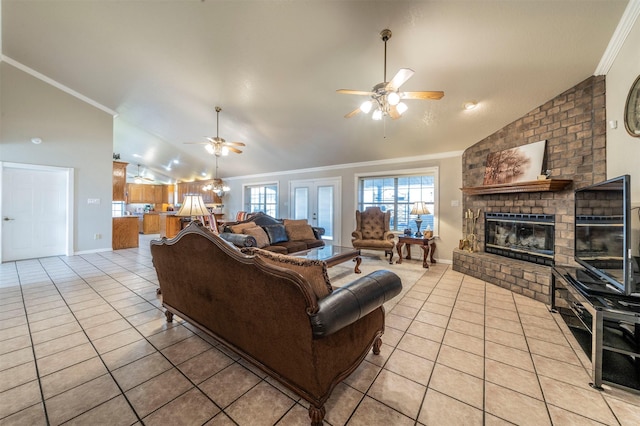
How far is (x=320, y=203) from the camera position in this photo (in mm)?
6805

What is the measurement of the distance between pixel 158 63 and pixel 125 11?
2.91 ft

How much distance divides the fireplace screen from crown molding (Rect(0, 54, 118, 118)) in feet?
27.6

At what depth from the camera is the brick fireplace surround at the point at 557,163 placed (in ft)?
9.02

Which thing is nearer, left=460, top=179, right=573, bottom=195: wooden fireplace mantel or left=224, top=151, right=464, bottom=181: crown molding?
left=460, top=179, right=573, bottom=195: wooden fireplace mantel

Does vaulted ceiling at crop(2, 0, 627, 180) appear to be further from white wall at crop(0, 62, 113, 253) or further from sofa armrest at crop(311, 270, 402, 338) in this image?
sofa armrest at crop(311, 270, 402, 338)

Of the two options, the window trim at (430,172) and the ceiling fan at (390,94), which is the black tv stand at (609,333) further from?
the window trim at (430,172)

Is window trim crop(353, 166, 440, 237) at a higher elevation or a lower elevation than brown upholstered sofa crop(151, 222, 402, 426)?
higher

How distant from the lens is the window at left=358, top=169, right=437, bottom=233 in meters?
5.12

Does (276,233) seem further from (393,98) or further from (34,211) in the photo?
(34,211)

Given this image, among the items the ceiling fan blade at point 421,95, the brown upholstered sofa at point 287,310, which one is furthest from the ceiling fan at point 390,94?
the brown upholstered sofa at point 287,310

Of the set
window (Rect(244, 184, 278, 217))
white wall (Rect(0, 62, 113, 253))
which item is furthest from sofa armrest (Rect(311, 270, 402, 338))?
white wall (Rect(0, 62, 113, 253))

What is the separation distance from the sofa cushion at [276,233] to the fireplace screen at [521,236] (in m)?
3.63

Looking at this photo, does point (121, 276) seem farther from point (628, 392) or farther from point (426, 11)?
point (628, 392)

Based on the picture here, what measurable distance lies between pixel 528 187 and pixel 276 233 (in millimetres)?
3967
